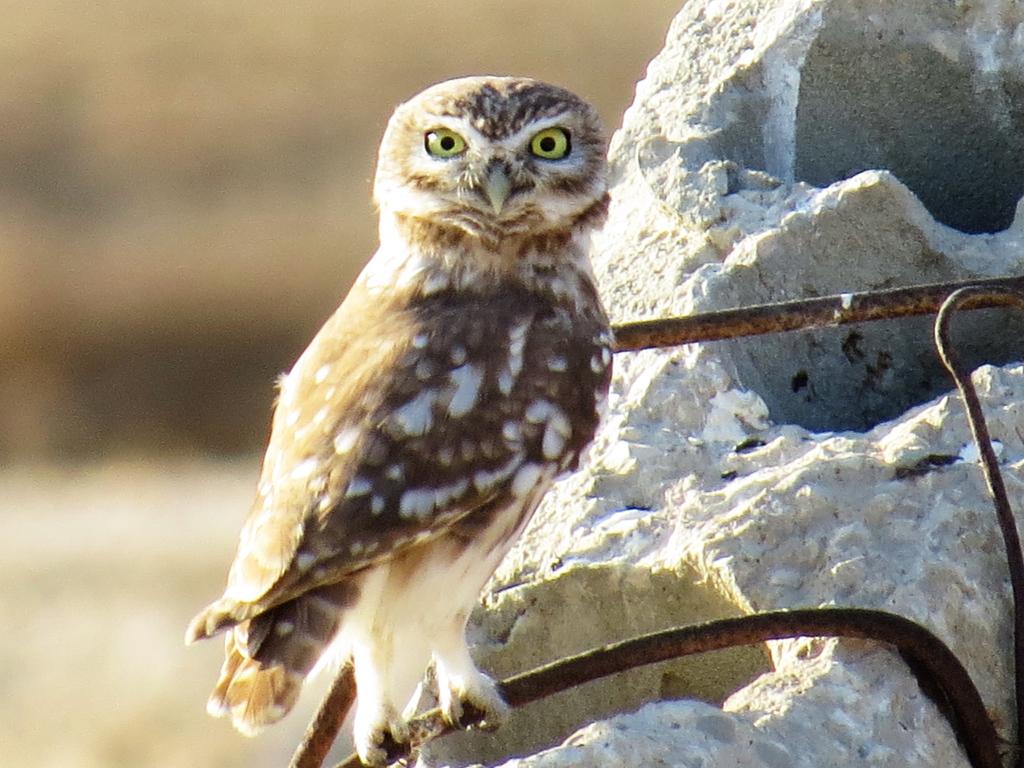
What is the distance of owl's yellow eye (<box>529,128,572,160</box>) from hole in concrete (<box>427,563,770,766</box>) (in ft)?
2.52

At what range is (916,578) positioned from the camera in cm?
262

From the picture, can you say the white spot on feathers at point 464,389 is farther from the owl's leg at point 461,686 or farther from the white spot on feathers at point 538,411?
the owl's leg at point 461,686

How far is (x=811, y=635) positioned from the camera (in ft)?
8.05

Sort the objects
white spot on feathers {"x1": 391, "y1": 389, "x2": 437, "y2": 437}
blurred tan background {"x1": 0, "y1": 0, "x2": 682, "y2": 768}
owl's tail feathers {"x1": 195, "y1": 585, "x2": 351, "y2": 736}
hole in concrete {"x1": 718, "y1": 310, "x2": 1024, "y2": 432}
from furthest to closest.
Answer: blurred tan background {"x1": 0, "y1": 0, "x2": 682, "y2": 768}, hole in concrete {"x1": 718, "y1": 310, "x2": 1024, "y2": 432}, white spot on feathers {"x1": 391, "y1": 389, "x2": 437, "y2": 437}, owl's tail feathers {"x1": 195, "y1": 585, "x2": 351, "y2": 736}

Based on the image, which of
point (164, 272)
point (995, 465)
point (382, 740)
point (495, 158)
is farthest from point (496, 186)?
point (164, 272)

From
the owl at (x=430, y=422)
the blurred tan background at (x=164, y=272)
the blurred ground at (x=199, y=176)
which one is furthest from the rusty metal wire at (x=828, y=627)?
the blurred ground at (x=199, y=176)

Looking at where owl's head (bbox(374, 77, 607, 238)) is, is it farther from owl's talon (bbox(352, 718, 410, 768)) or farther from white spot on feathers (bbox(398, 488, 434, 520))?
owl's talon (bbox(352, 718, 410, 768))

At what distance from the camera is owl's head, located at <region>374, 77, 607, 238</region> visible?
3.28m

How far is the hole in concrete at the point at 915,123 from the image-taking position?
3.33 meters

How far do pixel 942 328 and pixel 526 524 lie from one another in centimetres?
65

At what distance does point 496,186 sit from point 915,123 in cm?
69

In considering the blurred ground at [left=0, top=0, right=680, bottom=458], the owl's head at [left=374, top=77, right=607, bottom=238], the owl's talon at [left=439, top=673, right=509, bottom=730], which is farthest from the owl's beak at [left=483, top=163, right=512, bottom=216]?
the blurred ground at [left=0, top=0, right=680, bottom=458]

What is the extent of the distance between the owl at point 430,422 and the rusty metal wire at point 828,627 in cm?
10

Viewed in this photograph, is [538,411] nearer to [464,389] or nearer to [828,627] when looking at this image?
[464,389]
